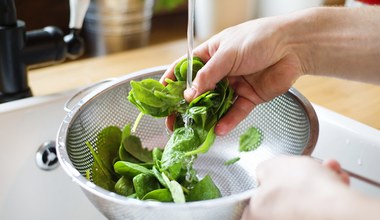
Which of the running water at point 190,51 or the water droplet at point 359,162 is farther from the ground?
the running water at point 190,51

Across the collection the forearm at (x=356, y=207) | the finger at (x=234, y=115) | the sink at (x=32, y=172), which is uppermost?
the forearm at (x=356, y=207)

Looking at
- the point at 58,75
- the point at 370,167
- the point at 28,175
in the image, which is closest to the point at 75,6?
the point at 58,75

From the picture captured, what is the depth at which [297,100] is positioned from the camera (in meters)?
0.63

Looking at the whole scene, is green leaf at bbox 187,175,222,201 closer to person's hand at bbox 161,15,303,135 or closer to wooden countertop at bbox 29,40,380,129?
person's hand at bbox 161,15,303,135

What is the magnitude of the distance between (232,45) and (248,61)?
0.03 meters

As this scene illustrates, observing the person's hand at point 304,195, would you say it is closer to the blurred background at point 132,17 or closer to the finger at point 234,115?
the finger at point 234,115

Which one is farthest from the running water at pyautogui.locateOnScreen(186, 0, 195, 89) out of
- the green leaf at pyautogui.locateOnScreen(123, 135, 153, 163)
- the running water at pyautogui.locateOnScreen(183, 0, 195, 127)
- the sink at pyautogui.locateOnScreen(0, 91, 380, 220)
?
the sink at pyautogui.locateOnScreen(0, 91, 380, 220)

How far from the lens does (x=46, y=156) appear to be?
0.70 metres

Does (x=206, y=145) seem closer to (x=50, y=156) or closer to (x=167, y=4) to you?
(x=50, y=156)

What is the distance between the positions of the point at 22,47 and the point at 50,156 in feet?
0.54

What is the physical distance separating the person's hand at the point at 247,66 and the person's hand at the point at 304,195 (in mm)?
165

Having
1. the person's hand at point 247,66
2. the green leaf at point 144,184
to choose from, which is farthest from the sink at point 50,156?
the green leaf at point 144,184

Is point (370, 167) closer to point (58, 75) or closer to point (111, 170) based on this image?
point (111, 170)

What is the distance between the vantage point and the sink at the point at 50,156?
0.65 m
